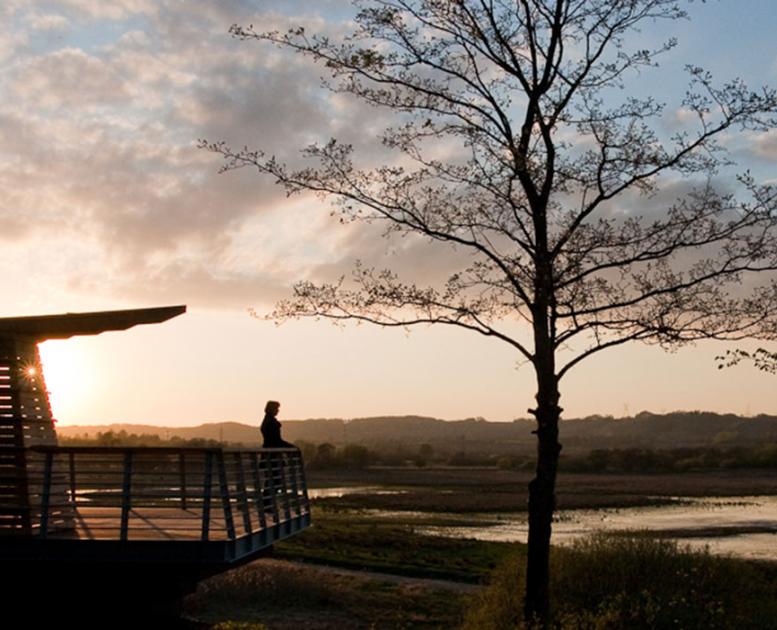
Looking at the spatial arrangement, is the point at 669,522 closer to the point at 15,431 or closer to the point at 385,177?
the point at 385,177

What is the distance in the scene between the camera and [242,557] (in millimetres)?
18656

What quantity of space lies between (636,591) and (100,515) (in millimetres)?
11255

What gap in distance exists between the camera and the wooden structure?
57.2ft

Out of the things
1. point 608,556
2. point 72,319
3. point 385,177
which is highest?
point 385,177

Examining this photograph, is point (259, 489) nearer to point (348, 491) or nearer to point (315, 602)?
point (315, 602)

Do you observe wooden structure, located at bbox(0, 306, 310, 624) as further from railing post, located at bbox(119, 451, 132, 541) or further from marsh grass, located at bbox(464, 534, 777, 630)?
marsh grass, located at bbox(464, 534, 777, 630)

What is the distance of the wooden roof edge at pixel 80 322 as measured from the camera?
1928 cm

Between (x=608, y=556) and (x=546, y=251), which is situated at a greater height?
(x=546, y=251)

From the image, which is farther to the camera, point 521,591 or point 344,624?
point 344,624

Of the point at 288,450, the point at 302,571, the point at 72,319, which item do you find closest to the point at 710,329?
the point at 288,450

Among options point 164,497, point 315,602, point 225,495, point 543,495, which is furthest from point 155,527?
point 315,602

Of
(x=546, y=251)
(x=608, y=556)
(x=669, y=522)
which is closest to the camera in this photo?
(x=546, y=251)

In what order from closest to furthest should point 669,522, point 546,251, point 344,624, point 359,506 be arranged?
point 546,251
point 344,624
point 669,522
point 359,506

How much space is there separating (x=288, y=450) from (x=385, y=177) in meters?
5.60
